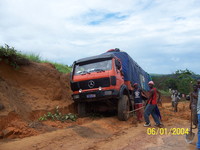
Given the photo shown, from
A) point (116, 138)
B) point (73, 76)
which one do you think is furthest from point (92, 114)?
point (116, 138)

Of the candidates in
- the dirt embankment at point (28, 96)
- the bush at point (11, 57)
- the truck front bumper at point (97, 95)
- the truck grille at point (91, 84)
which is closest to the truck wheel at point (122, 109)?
A: the truck front bumper at point (97, 95)

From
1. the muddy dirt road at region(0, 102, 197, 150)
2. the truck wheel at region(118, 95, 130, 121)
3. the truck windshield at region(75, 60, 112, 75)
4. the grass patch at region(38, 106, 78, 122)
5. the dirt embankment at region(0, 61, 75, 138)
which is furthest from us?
the truck windshield at region(75, 60, 112, 75)

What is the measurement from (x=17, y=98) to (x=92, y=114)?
3120 mm

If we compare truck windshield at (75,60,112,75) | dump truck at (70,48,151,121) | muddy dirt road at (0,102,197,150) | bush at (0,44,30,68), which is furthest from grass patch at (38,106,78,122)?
bush at (0,44,30,68)

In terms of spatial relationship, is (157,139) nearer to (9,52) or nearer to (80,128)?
(80,128)

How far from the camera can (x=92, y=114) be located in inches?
369

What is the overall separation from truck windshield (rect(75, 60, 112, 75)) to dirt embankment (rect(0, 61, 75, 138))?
1532mm

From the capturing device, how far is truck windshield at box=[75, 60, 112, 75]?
8.68 meters

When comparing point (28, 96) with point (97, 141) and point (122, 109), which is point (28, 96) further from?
point (97, 141)

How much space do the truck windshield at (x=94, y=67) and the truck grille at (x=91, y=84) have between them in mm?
488

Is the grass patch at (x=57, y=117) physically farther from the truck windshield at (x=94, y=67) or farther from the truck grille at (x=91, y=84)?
the truck windshield at (x=94, y=67)
